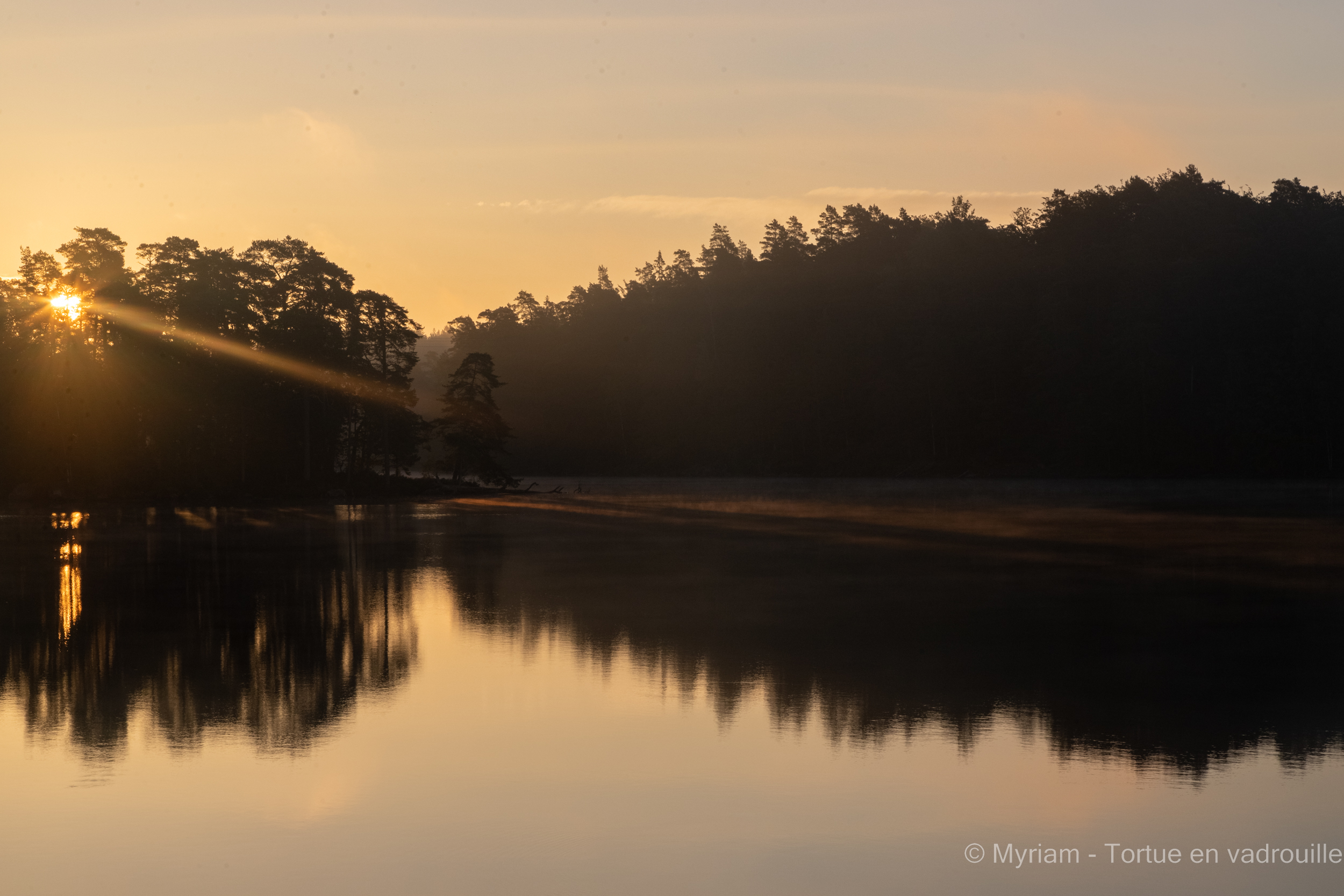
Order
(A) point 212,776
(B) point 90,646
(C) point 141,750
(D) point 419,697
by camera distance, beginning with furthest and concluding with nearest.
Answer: (B) point 90,646 → (D) point 419,697 → (C) point 141,750 → (A) point 212,776

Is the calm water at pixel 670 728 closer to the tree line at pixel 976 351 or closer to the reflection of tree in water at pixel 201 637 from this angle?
the reflection of tree in water at pixel 201 637

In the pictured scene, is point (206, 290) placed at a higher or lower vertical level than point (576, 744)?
higher

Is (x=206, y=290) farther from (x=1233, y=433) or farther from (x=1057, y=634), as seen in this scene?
(x=1233, y=433)

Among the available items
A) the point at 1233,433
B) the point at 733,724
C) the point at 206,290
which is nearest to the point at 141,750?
the point at 733,724

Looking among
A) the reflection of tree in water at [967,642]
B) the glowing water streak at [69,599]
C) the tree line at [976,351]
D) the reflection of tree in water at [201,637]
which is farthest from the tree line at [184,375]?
the tree line at [976,351]

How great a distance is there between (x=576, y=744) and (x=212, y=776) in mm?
3067

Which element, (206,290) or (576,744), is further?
(206,290)

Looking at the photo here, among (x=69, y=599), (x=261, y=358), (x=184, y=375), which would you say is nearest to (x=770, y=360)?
(x=261, y=358)

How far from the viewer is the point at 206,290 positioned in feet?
246

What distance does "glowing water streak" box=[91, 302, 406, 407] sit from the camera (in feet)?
232

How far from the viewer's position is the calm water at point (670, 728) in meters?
8.46

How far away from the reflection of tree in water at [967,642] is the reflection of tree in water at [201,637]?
7.02 feet

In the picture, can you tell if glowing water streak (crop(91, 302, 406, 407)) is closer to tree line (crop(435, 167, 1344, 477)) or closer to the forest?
the forest

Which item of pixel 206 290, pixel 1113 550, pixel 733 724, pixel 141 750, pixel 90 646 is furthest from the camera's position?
pixel 206 290
